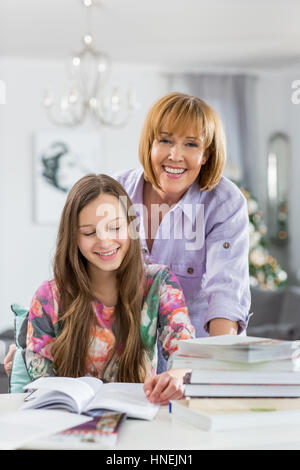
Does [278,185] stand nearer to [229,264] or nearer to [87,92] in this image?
[87,92]

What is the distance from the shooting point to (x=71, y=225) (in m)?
1.53

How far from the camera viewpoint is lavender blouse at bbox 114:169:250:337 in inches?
66.7

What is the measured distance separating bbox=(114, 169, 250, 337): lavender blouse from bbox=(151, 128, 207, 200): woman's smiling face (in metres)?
0.06

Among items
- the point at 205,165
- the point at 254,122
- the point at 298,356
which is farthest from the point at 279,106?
the point at 298,356

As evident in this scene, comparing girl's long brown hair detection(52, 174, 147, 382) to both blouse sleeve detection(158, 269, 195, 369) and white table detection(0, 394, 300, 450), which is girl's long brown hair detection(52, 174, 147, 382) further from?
white table detection(0, 394, 300, 450)

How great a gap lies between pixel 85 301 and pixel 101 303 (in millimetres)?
44

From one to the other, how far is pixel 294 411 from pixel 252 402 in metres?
0.08

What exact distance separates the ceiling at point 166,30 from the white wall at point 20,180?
0.70ft

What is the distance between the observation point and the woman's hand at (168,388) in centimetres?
117

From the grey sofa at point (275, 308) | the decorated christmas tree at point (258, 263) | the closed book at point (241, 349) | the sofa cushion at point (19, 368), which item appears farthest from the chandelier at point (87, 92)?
the closed book at point (241, 349)

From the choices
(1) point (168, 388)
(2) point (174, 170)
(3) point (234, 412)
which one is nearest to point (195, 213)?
(2) point (174, 170)

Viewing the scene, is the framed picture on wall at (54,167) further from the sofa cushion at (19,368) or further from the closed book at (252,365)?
the closed book at (252,365)

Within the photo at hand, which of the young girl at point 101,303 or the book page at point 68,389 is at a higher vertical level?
the young girl at point 101,303
